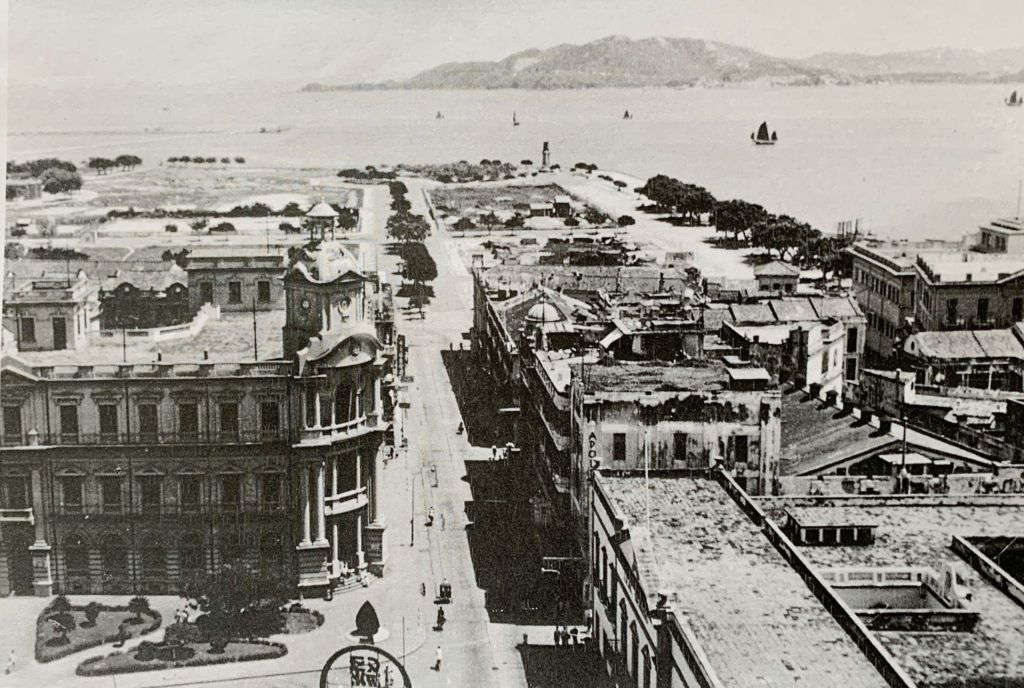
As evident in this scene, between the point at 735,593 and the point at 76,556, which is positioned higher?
the point at 735,593

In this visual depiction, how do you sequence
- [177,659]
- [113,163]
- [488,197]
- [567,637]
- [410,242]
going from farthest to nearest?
[488,197]
[410,242]
[113,163]
[567,637]
[177,659]

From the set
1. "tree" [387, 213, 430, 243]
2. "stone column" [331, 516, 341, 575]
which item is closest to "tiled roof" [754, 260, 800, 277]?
"tree" [387, 213, 430, 243]

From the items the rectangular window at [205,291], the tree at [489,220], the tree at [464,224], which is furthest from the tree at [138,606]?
the tree at [464,224]

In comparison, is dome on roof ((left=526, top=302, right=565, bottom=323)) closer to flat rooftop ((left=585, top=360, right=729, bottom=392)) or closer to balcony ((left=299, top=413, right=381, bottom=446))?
flat rooftop ((left=585, top=360, right=729, bottom=392))

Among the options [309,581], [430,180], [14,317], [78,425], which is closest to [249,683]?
[309,581]

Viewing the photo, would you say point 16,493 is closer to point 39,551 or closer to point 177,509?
point 39,551

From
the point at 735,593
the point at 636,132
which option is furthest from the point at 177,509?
the point at 636,132

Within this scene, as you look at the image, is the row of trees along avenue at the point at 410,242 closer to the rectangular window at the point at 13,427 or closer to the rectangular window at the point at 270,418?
the rectangular window at the point at 270,418
